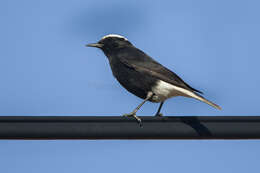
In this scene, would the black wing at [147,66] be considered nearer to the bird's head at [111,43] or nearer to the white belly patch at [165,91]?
the white belly patch at [165,91]

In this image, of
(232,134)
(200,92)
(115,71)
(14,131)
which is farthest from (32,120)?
(115,71)

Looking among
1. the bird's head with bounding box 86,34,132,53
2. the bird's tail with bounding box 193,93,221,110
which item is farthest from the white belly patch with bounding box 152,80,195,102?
the bird's head with bounding box 86,34,132,53

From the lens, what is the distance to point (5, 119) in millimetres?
4094

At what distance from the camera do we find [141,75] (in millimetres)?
7480

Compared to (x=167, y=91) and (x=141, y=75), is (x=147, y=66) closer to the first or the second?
(x=141, y=75)

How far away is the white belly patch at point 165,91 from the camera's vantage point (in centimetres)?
663

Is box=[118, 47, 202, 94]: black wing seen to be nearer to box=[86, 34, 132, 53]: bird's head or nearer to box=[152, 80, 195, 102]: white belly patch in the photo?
box=[152, 80, 195, 102]: white belly patch

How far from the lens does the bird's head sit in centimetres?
870

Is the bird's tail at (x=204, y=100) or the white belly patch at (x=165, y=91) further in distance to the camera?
the white belly patch at (x=165, y=91)

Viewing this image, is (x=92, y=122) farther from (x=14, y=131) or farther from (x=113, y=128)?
(x=14, y=131)

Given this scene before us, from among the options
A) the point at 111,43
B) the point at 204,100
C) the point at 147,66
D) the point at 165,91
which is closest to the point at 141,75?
the point at 147,66

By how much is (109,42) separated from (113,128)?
4.92 metres

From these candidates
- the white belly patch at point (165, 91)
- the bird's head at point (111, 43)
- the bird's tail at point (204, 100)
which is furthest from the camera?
the bird's head at point (111, 43)

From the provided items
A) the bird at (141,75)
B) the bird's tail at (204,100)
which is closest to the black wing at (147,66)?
the bird at (141,75)
